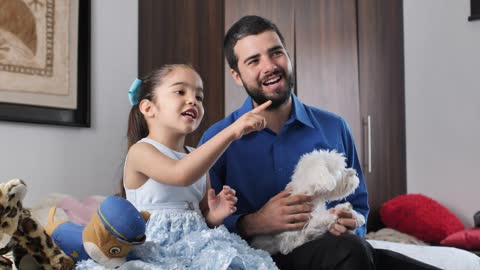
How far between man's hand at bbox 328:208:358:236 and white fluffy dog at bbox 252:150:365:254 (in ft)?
0.04

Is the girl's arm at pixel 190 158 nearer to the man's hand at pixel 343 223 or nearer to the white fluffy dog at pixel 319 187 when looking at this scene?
the white fluffy dog at pixel 319 187

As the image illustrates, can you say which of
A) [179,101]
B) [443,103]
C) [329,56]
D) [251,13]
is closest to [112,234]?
[179,101]

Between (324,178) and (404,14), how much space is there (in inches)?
99.1

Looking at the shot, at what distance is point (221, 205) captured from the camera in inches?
62.9

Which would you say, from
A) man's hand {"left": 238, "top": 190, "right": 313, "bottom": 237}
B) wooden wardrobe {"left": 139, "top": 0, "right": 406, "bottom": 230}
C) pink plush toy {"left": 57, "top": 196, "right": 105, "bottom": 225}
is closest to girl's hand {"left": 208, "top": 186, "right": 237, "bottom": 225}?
man's hand {"left": 238, "top": 190, "right": 313, "bottom": 237}

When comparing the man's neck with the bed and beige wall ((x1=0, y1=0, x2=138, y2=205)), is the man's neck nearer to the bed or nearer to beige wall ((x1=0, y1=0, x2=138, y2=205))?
the bed

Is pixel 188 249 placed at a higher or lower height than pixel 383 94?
lower

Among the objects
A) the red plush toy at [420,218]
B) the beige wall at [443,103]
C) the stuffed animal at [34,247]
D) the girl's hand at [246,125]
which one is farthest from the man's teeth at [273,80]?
the beige wall at [443,103]

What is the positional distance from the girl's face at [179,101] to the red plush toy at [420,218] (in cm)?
192

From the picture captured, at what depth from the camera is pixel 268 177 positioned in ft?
6.14

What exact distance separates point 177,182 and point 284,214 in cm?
27

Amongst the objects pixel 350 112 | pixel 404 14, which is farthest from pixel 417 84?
pixel 350 112

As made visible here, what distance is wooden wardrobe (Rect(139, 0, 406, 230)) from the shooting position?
8.98 ft

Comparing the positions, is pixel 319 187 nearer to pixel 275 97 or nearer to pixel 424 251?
pixel 275 97
